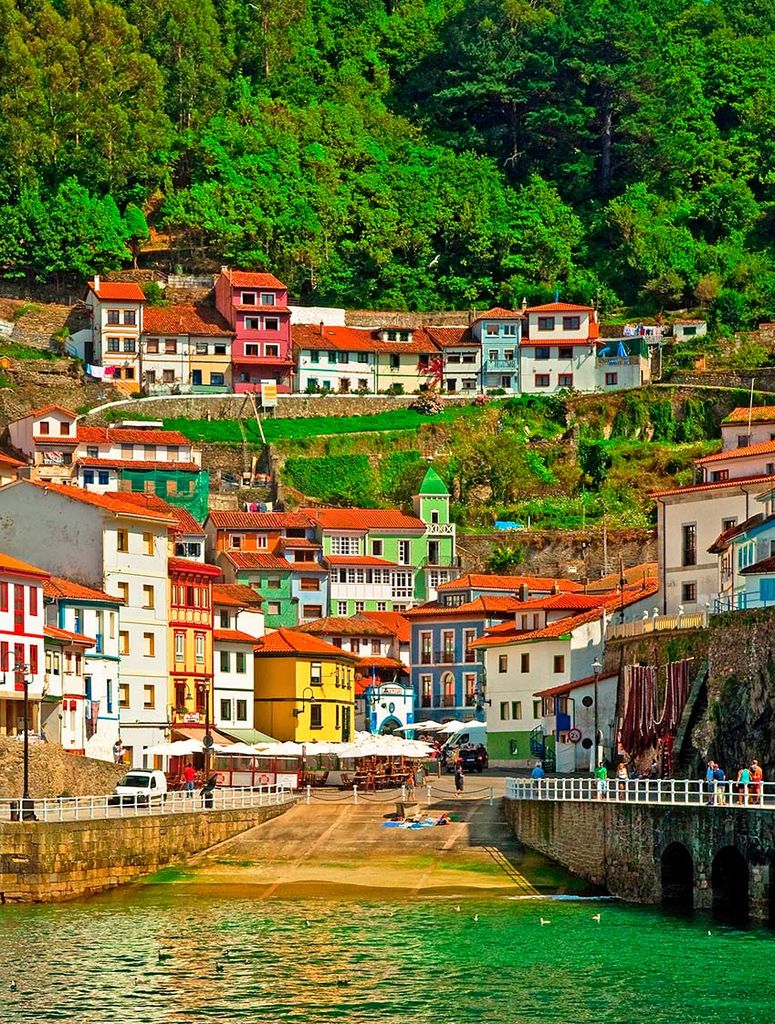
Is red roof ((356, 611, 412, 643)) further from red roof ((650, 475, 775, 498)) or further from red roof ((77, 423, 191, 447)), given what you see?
red roof ((650, 475, 775, 498))

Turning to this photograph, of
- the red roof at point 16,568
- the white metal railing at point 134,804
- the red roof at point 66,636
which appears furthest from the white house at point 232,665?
the white metal railing at point 134,804

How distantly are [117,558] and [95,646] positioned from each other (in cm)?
549

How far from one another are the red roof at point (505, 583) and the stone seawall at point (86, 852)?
52.7 meters

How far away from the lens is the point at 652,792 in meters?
71.8

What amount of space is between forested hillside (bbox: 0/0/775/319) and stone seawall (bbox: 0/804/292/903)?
9838 cm

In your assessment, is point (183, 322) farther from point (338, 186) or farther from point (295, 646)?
point (295, 646)

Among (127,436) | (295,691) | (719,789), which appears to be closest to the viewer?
(719,789)

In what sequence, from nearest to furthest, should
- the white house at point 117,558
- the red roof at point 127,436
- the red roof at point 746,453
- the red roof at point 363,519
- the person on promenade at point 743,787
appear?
1. the person on promenade at point 743,787
2. the white house at point 117,558
3. the red roof at point 746,453
4. the red roof at point 363,519
5. the red roof at point 127,436

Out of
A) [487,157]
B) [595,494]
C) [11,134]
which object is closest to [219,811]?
[595,494]

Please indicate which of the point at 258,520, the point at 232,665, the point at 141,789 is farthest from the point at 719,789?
the point at 258,520

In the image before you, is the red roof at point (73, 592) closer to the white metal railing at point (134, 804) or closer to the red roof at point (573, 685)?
the white metal railing at point (134, 804)

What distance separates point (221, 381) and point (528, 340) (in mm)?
21201

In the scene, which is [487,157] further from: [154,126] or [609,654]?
[609,654]

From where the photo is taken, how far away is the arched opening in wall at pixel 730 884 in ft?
225
